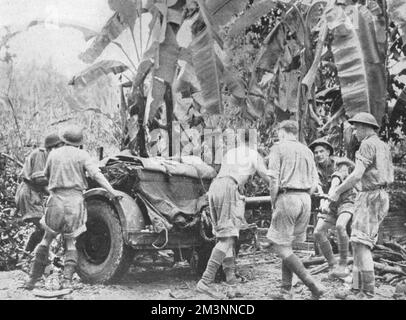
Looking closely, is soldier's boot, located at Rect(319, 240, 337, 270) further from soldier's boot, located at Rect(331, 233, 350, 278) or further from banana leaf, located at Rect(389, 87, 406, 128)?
banana leaf, located at Rect(389, 87, 406, 128)

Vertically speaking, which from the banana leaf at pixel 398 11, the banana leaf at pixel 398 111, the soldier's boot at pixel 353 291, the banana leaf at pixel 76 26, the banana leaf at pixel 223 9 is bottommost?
the soldier's boot at pixel 353 291

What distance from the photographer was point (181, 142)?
693cm

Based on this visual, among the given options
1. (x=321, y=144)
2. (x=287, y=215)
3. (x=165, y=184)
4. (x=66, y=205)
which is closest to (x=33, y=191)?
(x=66, y=205)

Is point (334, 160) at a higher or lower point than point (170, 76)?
lower

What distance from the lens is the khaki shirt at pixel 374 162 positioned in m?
5.15

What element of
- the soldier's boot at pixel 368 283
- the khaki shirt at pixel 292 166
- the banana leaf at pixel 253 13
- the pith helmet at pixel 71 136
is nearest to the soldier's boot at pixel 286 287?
the soldier's boot at pixel 368 283

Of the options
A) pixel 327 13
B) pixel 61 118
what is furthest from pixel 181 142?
pixel 327 13

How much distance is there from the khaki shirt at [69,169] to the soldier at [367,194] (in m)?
2.58

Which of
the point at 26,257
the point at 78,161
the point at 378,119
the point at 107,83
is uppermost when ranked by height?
the point at 107,83

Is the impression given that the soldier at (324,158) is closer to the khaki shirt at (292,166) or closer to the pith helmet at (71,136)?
the khaki shirt at (292,166)

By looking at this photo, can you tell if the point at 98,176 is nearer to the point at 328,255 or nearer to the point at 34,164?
the point at 34,164

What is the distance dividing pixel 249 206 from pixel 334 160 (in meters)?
1.10

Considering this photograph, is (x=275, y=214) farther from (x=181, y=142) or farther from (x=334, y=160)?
(x=181, y=142)

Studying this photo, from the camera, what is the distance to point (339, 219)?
5.93 metres
